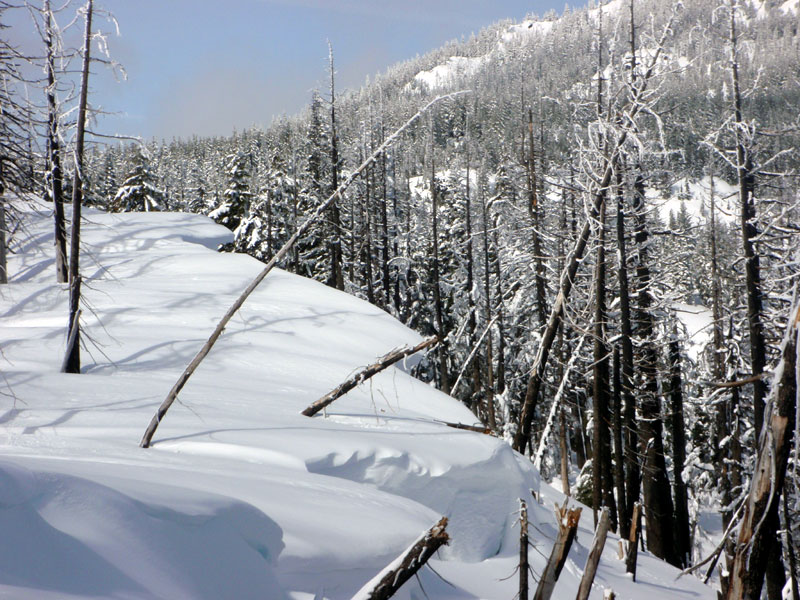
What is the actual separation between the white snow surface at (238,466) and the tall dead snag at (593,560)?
1069 mm

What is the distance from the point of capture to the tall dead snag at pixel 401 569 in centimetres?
275

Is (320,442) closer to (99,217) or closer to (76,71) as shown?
(76,71)

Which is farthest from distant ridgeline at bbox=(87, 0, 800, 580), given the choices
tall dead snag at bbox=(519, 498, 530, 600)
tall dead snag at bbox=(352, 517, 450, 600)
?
tall dead snag at bbox=(352, 517, 450, 600)

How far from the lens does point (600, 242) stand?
39.3ft

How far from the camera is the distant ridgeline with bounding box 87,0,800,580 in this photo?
10117mm

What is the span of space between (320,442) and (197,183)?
73332mm

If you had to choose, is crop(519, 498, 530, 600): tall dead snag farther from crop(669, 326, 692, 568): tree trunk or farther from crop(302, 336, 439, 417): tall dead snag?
crop(669, 326, 692, 568): tree trunk

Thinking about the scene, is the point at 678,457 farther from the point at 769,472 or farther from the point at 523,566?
the point at 769,472

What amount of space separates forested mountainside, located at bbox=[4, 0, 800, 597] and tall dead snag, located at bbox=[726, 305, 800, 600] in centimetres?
4

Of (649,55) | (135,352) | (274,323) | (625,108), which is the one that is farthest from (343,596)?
(649,55)

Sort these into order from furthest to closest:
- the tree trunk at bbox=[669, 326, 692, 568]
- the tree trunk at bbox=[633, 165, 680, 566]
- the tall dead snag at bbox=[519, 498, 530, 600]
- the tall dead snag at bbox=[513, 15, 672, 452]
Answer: the tree trunk at bbox=[669, 326, 692, 568]
the tree trunk at bbox=[633, 165, 680, 566]
the tall dead snag at bbox=[513, 15, 672, 452]
the tall dead snag at bbox=[519, 498, 530, 600]

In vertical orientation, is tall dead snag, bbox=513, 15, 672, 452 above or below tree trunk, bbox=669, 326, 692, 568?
above

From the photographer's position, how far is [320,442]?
5320mm

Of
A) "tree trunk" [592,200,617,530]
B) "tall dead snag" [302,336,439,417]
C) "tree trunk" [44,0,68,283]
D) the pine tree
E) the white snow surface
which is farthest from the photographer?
the pine tree
